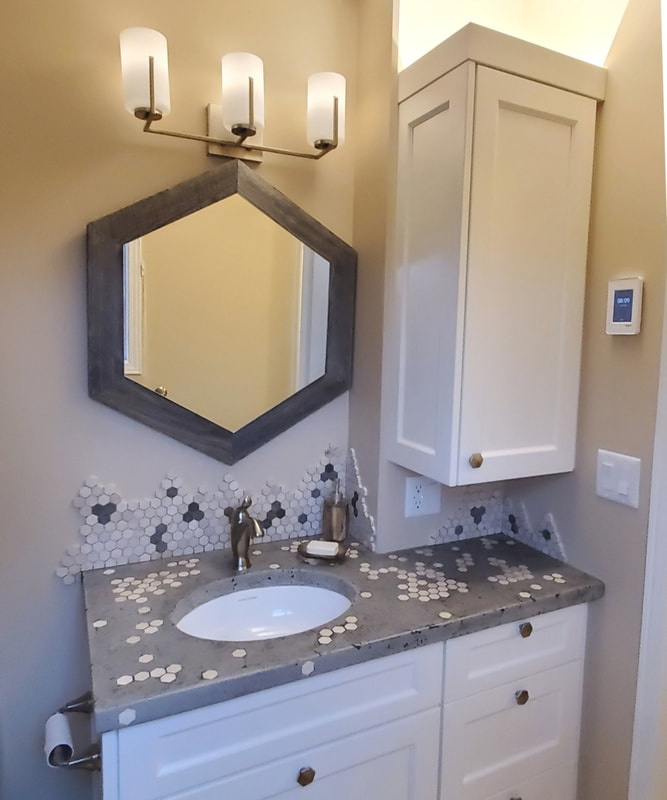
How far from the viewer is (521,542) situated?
1.71 m

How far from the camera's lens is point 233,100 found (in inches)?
52.7

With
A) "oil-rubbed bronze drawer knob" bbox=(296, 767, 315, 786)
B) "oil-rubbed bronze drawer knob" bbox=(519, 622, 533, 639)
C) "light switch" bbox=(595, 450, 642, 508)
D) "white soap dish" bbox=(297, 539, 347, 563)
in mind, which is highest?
"light switch" bbox=(595, 450, 642, 508)

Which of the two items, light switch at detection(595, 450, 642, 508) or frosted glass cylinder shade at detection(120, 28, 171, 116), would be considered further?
light switch at detection(595, 450, 642, 508)

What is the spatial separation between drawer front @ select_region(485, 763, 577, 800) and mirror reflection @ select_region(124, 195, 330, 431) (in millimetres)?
1116

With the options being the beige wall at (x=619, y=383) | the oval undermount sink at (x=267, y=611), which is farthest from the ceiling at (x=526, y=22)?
the oval undermount sink at (x=267, y=611)

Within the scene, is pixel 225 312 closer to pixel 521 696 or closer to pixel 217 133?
pixel 217 133

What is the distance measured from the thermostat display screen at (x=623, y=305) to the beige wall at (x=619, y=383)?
0.03m

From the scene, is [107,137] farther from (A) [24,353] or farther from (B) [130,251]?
(A) [24,353]

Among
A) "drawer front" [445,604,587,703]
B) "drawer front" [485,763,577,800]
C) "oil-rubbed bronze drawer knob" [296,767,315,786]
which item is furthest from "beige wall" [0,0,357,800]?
"drawer front" [485,763,577,800]

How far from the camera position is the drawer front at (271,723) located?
972 millimetres

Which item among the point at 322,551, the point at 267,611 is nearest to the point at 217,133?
the point at 322,551

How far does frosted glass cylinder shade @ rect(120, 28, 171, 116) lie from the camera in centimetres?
125

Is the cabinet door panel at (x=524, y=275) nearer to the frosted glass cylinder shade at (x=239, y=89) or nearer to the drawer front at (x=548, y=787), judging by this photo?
the frosted glass cylinder shade at (x=239, y=89)

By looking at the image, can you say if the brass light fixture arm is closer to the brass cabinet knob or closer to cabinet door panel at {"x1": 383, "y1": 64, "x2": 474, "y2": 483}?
cabinet door panel at {"x1": 383, "y1": 64, "x2": 474, "y2": 483}
